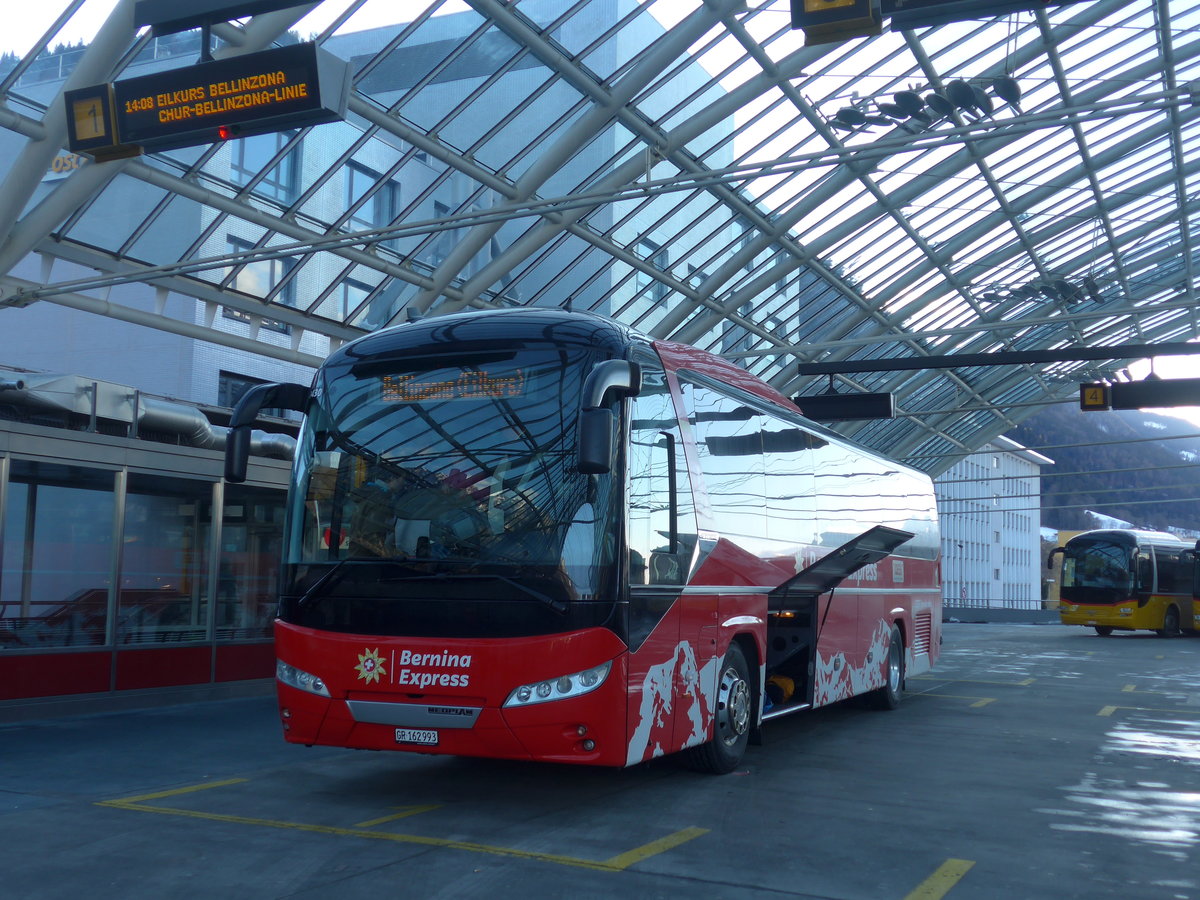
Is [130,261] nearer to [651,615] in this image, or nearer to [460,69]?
[460,69]

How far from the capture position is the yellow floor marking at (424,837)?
6332 mm

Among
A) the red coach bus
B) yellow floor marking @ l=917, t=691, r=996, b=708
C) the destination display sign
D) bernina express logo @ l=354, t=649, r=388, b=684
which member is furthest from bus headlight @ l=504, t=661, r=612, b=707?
yellow floor marking @ l=917, t=691, r=996, b=708

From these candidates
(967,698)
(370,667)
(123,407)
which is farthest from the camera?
(967,698)

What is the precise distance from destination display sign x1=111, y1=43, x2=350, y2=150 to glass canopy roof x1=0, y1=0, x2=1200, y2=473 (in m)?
2.05

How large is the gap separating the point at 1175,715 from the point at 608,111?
36.7 feet

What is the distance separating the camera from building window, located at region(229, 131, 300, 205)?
17172 millimetres

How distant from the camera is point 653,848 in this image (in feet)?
21.9

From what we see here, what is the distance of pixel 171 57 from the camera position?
1506cm

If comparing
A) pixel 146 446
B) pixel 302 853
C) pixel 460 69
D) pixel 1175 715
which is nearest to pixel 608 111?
pixel 460 69

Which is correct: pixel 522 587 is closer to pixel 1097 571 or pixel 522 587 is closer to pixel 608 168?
pixel 608 168

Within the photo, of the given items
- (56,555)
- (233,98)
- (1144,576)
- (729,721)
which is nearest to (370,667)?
(729,721)

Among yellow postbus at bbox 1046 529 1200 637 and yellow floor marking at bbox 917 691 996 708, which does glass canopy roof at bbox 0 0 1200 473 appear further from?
yellow postbus at bbox 1046 529 1200 637

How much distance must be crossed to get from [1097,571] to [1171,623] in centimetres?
302

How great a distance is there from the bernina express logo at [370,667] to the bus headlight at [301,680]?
29 centimetres
